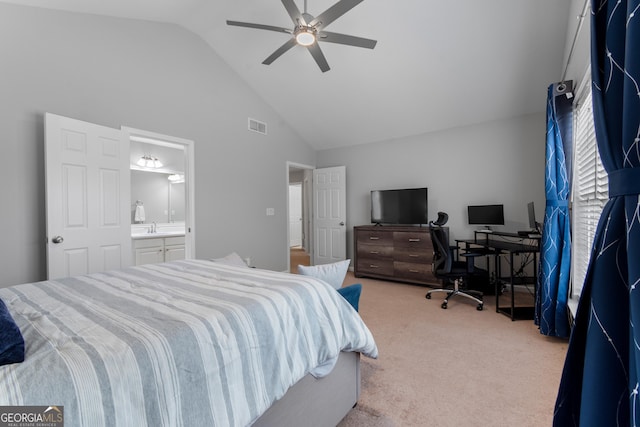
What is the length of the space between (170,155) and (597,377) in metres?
5.30

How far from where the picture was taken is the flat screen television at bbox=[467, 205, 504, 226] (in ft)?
12.5

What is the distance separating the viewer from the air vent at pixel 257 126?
440 centimetres

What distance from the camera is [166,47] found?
334cm

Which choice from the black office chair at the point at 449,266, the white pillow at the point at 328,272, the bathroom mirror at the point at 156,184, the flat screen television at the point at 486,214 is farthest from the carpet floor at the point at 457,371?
the bathroom mirror at the point at 156,184

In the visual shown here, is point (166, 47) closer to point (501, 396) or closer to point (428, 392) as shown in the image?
point (428, 392)

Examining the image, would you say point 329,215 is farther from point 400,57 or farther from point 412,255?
point 400,57

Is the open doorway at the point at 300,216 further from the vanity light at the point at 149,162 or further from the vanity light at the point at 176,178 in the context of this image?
the vanity light at the point at 149,162

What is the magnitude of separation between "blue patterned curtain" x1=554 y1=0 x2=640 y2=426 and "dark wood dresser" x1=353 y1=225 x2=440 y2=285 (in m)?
3.27

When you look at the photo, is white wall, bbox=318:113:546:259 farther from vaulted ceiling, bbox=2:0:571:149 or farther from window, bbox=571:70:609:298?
window, bbox=571:70:609:298

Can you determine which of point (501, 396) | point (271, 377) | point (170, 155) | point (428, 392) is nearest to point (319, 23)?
point (271, 377)

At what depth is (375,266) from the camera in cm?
464

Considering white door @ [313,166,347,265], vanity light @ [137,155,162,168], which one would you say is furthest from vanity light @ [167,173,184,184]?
white door @ [313,166,347,265]

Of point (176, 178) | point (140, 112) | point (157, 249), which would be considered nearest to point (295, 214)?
point (176, 178)

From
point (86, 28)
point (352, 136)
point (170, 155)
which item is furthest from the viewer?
point (352, 136)
